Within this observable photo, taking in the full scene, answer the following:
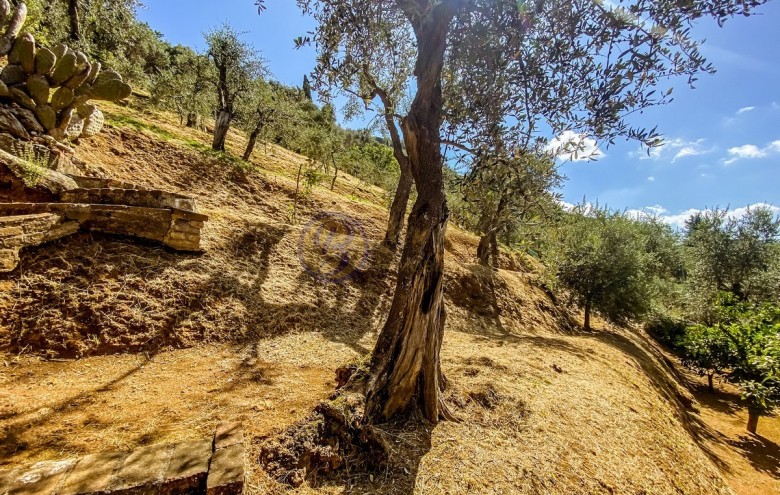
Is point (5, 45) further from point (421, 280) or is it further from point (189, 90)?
point (189, 90)

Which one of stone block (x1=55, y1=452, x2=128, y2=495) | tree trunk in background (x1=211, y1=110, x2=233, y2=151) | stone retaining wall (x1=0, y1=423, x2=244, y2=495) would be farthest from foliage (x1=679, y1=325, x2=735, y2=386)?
tree trunk in background (x1=211, y1=110, x2=233, y2=151)

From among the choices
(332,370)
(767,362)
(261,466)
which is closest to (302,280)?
(332,370)

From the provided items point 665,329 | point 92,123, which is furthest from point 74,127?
point 665,329

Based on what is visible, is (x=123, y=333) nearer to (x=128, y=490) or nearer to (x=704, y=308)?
(x=128, y=490)

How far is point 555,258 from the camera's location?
1703 centimetres

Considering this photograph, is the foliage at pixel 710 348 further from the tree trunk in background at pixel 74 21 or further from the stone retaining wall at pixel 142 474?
the tree trunk in background at pixel 74 21

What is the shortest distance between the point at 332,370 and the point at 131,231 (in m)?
5.38

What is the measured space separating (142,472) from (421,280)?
11.3 ft

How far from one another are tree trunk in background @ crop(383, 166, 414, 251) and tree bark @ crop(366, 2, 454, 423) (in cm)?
819

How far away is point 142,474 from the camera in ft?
8.39

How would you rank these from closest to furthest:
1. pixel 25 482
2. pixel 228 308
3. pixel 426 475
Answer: pixel 25 482 < pixel 426 475 < pixel 228 308

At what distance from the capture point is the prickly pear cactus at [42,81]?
26.1ft

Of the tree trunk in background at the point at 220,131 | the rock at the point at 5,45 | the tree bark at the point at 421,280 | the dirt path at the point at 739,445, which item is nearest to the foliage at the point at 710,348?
the dirt path at the point at 739,445

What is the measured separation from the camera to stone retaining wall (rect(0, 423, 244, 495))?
2.36 meters
